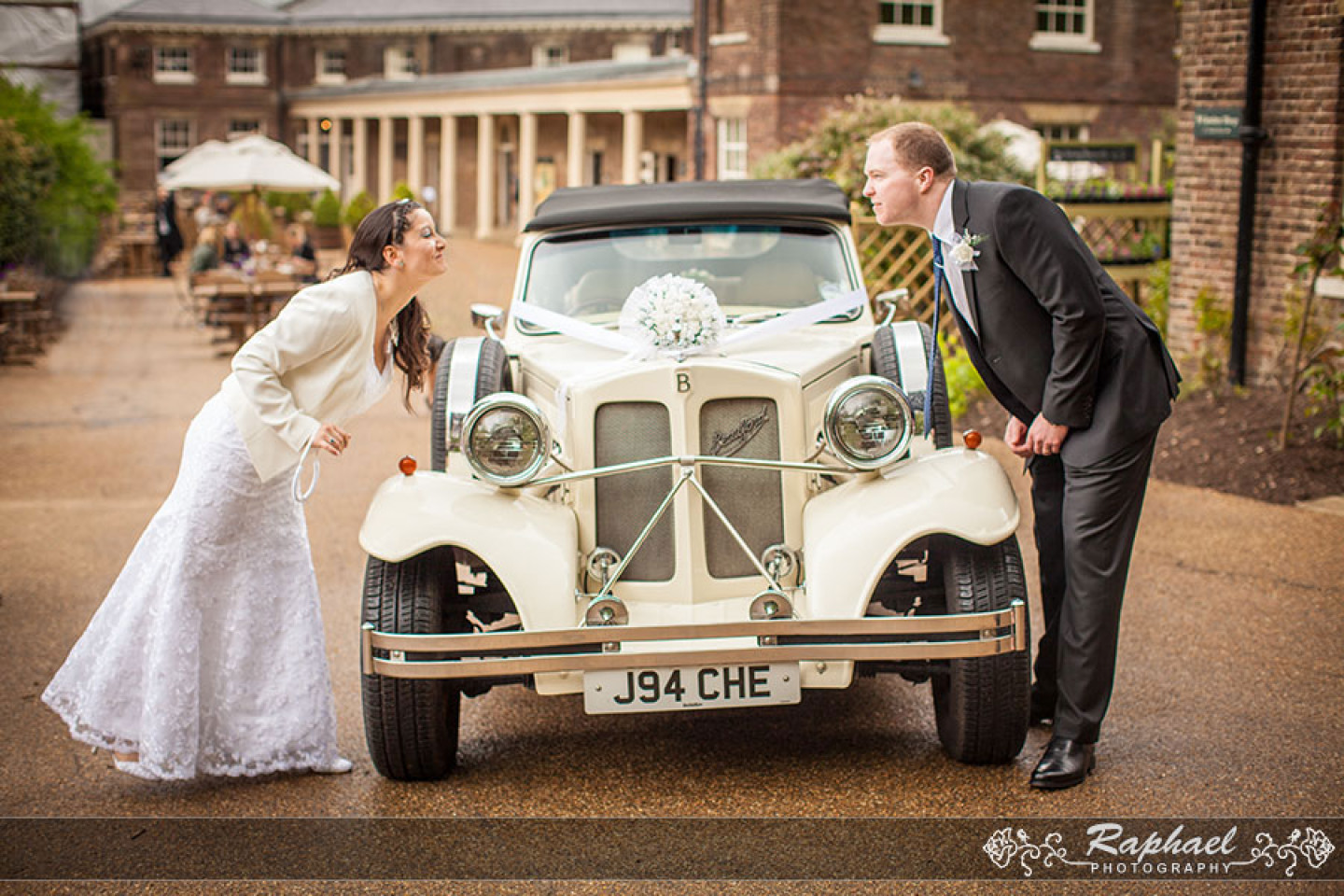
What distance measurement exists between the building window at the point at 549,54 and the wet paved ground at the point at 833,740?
4436 cm

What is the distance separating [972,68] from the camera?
27.5 metres

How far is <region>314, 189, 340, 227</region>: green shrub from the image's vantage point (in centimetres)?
4053

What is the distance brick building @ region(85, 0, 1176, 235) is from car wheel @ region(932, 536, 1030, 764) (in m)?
20.9

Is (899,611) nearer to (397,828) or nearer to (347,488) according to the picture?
(397,828)

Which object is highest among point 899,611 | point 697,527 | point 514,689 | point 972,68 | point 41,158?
point 972,68

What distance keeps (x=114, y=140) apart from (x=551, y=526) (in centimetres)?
5109

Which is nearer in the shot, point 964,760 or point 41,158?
point 964,760

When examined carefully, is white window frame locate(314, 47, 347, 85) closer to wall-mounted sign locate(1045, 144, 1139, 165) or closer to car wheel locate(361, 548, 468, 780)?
wall-mounted sign locate(1045, 144, 1139, 165)

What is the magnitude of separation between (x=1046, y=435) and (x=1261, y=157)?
7.97 metres

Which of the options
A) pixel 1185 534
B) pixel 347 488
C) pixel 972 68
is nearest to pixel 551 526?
pixel 1185 534

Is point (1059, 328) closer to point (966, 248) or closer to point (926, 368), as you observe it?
point (966, 248)

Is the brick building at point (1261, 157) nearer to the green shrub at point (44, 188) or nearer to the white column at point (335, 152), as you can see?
the green shrub at point (44, 188)

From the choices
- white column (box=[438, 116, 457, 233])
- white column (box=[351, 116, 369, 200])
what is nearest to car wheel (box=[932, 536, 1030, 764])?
white column (box=[438, 116, 457, 233])

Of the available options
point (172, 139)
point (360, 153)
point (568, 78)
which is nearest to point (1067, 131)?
point (568, 78)
